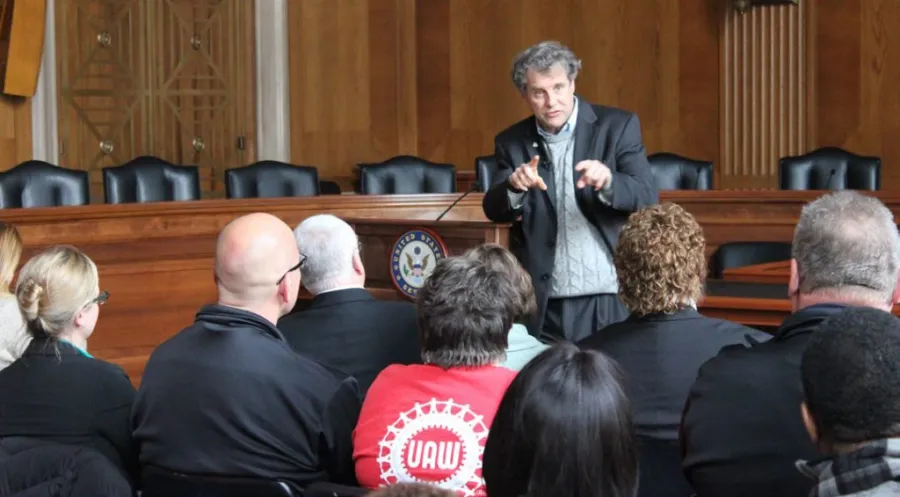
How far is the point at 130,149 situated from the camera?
8609mm

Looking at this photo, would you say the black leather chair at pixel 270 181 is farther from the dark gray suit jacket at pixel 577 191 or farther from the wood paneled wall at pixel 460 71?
the dark gray suit jacket at pixel 577 191

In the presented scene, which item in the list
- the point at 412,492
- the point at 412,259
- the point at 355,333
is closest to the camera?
the point at 412,492

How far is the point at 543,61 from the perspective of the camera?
3.57 metres

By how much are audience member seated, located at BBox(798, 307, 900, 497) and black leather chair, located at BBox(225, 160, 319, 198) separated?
5163mm

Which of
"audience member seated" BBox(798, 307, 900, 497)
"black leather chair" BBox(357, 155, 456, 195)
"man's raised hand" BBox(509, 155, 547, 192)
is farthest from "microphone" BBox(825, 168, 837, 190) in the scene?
"audience member seated" BBox(798, 307, 900, 497)

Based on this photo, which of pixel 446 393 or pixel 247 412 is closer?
pixel 446 393

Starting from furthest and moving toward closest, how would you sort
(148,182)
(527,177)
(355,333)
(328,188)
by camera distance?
(328,188) < (148,182) < (527,177) < (355,333)

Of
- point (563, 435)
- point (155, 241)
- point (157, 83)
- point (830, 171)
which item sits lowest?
point (563, 435)

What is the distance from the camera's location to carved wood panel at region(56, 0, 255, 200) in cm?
845

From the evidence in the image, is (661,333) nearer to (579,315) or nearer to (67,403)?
(579,315)

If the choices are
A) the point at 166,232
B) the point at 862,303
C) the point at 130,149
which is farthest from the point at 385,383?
the point at 130,149

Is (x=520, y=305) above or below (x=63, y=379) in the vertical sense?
above

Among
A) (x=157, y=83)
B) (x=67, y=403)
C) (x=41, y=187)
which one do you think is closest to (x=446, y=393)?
(x=67, y=403)

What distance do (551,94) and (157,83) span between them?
560 cm
